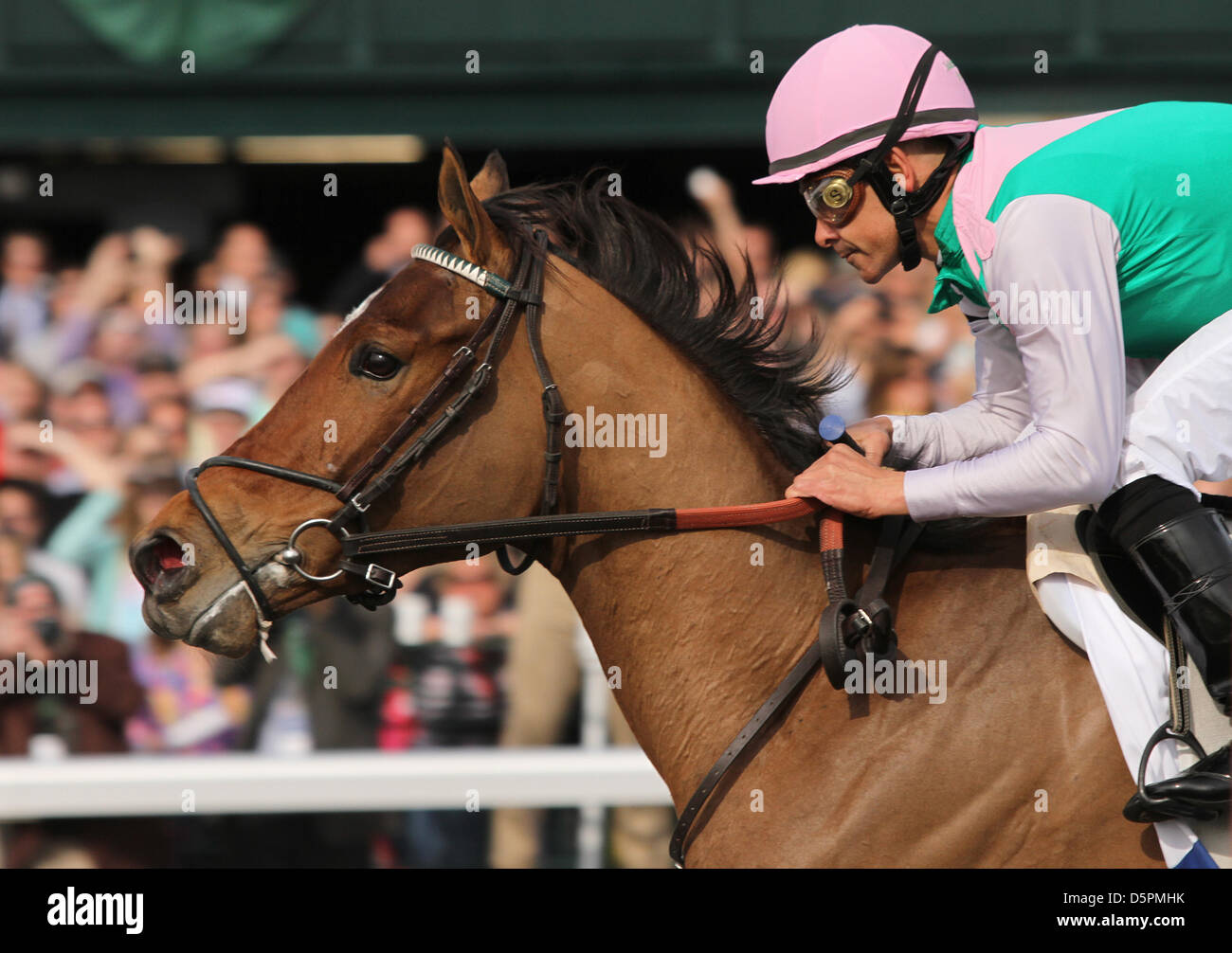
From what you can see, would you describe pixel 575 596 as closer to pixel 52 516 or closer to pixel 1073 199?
pixel 1073 199

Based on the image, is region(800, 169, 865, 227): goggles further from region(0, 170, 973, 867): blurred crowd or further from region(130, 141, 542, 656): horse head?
region(0, 170, 973, 867): blurred crowd

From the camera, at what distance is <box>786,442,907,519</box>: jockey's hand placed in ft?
7.69

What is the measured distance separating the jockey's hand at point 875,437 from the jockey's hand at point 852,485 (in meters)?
0.11

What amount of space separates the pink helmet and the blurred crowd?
5.68 feet

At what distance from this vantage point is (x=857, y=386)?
479 cm

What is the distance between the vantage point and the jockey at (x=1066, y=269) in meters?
2.12

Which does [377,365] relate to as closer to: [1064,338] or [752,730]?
[752,730]

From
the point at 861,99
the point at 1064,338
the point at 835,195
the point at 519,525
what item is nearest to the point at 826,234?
the point at 835,195

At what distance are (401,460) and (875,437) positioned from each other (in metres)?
0.96

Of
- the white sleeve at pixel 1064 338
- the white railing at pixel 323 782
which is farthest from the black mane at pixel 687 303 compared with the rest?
the white railing at pixel 323 782

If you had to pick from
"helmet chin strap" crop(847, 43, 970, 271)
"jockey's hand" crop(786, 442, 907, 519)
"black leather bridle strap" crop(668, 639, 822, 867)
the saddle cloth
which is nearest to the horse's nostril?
"black leather bridle strap" crop(668, 639, 822, 867)

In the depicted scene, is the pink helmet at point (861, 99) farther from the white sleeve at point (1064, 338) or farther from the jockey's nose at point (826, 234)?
the white sleeve at point (1064, 338)
